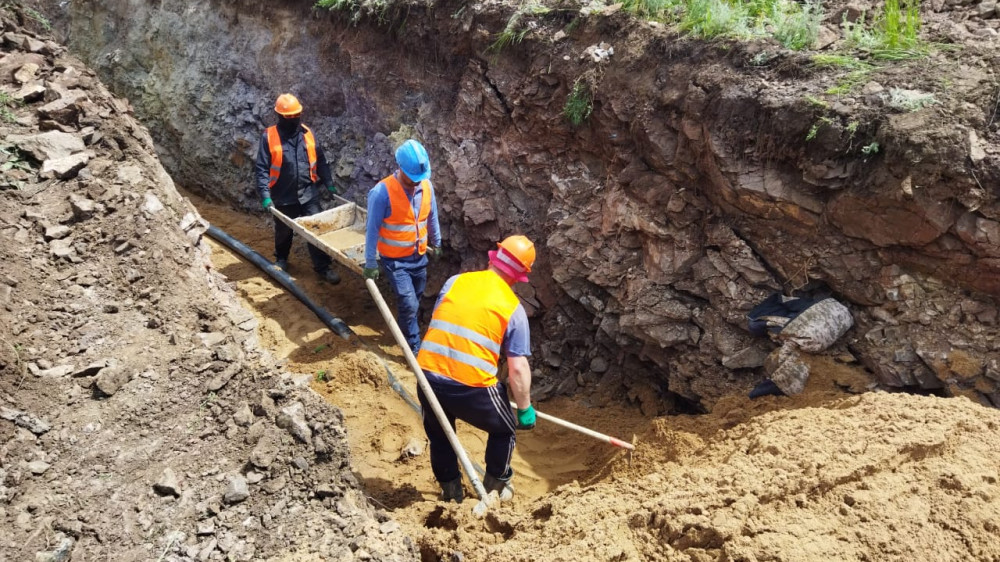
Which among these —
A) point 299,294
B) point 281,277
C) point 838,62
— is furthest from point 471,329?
point 281,277

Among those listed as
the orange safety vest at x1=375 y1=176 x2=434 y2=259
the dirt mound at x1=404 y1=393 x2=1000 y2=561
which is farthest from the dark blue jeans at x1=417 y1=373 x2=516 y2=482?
the orange safety vest at x1=375 y1=176 x2=434 y2=259

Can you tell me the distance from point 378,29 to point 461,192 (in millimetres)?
2180

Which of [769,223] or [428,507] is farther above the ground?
[769,223]

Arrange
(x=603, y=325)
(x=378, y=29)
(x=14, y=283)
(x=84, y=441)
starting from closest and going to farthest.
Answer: (x=84, y=441), (x=14, y=283), (x=603, y=325), (x=378, y=29)

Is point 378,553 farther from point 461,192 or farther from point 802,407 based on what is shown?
point 461,192

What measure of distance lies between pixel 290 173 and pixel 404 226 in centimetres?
207

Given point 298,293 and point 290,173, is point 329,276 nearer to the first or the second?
point 298,293

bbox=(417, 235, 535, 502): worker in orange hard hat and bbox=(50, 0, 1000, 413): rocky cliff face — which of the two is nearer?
bbox=(417, 235, 535, 502): worker in orange hard hat

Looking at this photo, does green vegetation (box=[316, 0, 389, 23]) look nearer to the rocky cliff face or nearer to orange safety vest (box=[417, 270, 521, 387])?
the rocky cliff face

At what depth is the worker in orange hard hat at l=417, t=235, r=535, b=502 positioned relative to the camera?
3.76 metres

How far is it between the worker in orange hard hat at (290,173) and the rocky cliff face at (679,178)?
2.53 feet

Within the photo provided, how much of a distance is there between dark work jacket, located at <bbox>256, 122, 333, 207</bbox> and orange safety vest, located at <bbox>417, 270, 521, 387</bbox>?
3.53m

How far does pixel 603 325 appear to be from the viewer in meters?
5.55

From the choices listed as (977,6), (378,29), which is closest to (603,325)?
(977,6)
